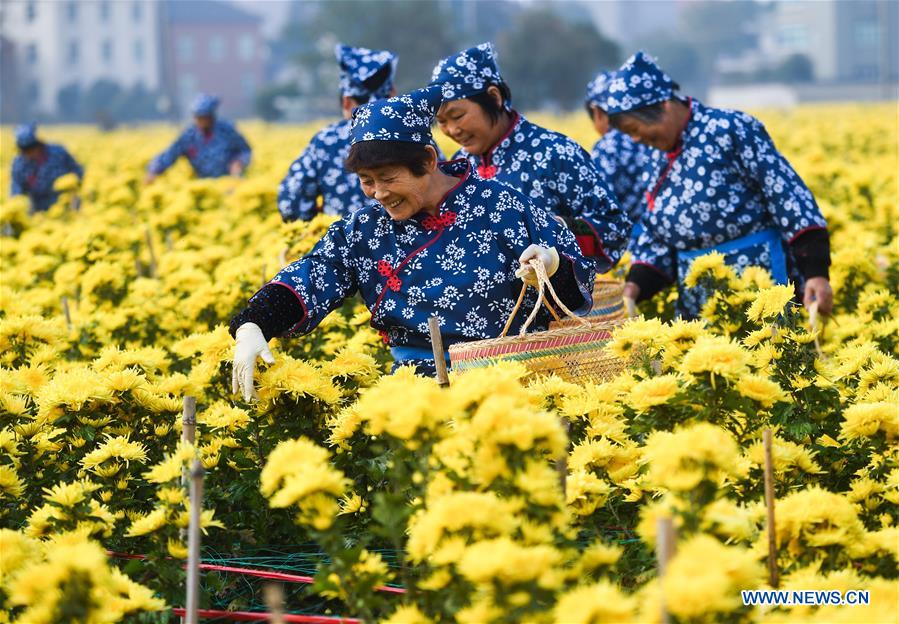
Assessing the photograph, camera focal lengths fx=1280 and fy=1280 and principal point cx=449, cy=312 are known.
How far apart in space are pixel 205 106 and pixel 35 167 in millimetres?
1578

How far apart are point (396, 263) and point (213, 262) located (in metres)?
2.78

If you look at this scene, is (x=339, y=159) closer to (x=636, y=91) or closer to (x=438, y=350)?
(x=636, y=91)

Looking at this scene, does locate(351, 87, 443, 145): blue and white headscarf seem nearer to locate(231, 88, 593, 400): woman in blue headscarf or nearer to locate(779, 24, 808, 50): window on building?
locate(231, 88, 593, 400): woman in blue headscarf

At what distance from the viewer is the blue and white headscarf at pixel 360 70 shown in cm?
554

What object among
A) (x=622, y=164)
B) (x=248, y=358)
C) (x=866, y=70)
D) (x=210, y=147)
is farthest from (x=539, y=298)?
(x=866, y=70)

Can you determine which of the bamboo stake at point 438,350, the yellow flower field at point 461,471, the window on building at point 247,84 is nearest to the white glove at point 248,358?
the yellow flower field at point 461,471

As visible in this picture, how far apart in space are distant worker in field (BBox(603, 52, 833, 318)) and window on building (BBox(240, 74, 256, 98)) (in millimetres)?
87439

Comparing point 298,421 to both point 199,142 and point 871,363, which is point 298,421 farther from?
point 199,142

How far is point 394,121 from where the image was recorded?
3.29m

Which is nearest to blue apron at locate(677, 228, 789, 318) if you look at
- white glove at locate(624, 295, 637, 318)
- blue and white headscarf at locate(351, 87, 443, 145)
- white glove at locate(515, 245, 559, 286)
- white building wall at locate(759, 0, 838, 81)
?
white glove at locate(624, 295, 637, 318)

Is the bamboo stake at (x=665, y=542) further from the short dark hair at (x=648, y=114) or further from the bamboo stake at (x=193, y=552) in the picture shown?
the short dark hair at (x=648, y=114)

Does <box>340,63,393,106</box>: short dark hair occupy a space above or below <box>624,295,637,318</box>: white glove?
above

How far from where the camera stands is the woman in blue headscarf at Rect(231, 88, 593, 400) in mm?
3389

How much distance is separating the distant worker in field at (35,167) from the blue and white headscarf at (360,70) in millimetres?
6118
